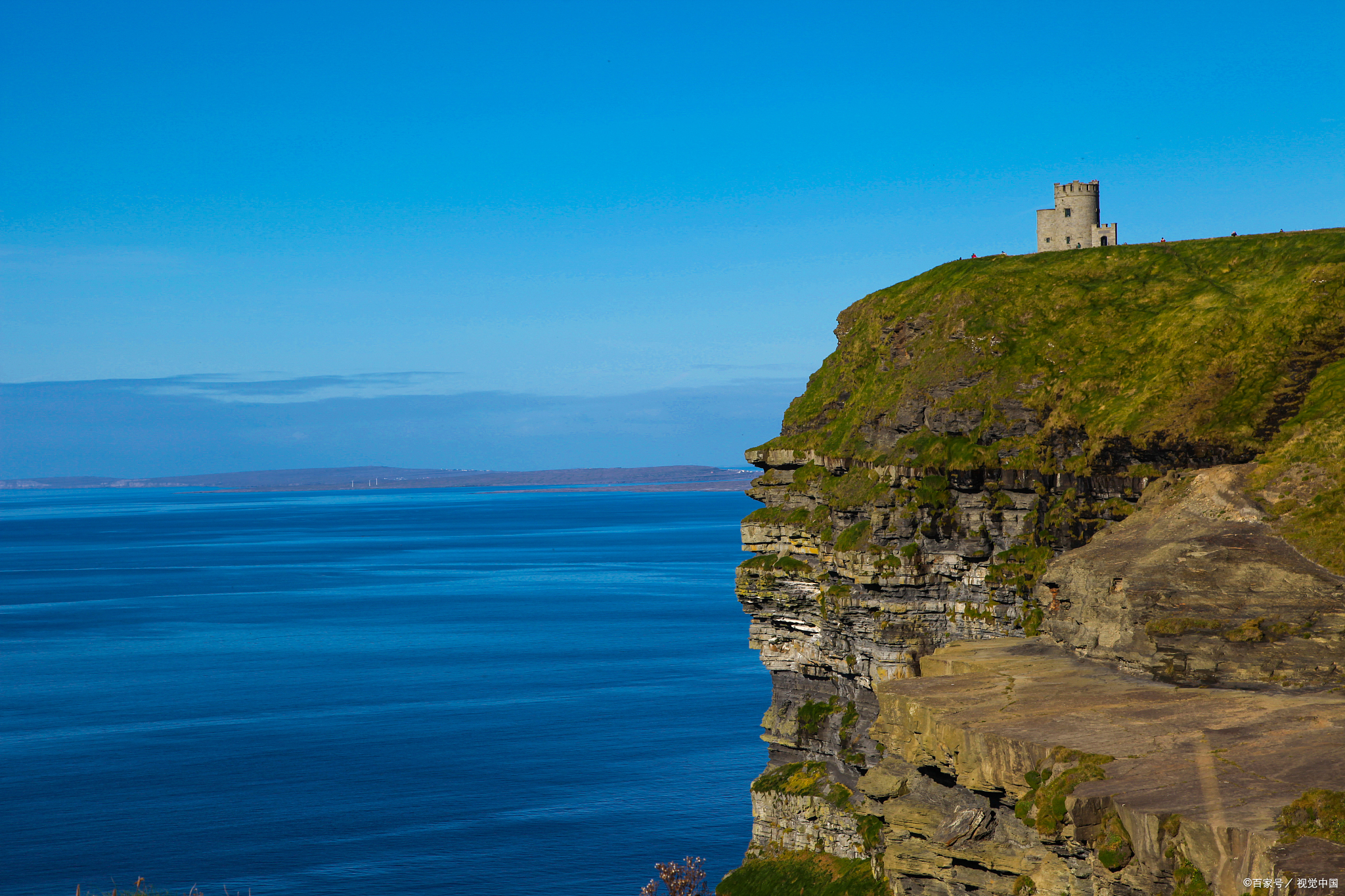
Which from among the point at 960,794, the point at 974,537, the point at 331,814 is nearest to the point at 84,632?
the point at 331,814

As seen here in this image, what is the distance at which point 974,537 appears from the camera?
5547 centimetres

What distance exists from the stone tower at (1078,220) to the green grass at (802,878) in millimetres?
38494

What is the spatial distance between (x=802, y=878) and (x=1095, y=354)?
30885 millimetres

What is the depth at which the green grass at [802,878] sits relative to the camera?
5772cm

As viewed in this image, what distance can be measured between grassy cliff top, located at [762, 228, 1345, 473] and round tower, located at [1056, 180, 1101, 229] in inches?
349

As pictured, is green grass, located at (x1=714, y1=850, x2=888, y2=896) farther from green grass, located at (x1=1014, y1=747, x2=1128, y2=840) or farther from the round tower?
the round tower

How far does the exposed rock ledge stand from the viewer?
23.5m

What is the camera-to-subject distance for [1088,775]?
27.0 meters

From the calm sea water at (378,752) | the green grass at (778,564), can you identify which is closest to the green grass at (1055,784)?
the green grass at (778,564)

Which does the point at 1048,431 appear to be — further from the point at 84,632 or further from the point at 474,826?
the point at 84,632

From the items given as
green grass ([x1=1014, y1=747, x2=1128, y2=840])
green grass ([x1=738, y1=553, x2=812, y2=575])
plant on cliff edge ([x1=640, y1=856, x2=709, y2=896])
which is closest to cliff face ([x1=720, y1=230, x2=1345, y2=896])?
green grass ([x1=1014, y1=747, x2=1128, y2=840])

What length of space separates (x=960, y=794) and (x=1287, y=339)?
1077 inches

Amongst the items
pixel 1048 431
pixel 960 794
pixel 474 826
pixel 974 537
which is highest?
pixel 1048 431

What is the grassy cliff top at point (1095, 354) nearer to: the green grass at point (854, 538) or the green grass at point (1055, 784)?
the green grass at point (854, 538)
